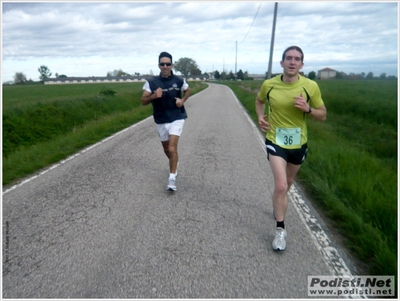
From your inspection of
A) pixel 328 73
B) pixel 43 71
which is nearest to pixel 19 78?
pixel 43 71

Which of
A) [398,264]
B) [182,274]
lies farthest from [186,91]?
[398,264]

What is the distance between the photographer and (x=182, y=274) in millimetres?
3113

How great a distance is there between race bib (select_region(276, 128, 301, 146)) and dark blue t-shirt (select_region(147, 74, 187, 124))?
2019 mm

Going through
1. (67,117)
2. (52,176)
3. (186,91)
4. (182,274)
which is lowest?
(67,117)

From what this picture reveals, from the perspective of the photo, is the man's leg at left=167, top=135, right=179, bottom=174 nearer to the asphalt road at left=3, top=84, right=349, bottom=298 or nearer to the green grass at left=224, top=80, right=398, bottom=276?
the asphalt road at left=3, top=84, right=349, bottom=298

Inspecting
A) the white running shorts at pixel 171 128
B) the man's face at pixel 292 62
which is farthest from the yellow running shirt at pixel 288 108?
the white running shorts at pixel 171 128

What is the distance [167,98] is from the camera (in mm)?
5219

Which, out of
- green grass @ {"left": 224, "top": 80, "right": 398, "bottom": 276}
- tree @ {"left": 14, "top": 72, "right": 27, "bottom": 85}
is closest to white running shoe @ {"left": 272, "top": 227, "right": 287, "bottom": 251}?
green grass @ {"left": 224, "top": 80, "right": 398, "bottom": 276}

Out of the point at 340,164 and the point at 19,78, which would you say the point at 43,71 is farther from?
the point at 340,164

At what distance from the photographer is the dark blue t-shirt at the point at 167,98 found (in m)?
5.12

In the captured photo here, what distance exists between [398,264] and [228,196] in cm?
254

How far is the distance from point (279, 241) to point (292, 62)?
180 centimetres

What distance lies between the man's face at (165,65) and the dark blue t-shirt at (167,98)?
123mm

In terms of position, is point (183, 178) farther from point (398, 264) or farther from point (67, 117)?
point (67, 117)
